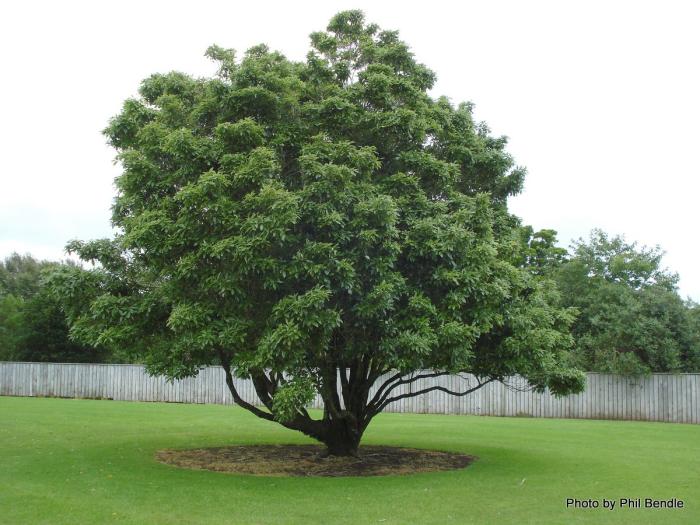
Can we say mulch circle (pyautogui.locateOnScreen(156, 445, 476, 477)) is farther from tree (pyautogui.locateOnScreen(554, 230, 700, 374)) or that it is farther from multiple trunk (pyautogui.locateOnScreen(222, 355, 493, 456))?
tree (pyautogui.locateOnScreen(554, 230, 700, 374))

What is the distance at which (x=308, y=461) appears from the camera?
15008mm

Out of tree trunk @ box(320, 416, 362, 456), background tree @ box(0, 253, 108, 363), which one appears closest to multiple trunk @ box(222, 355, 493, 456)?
tree trunk @ box(320, 416, 362, 456)

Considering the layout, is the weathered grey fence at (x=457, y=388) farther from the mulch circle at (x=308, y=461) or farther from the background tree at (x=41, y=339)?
the mulch circle at (x=308, y=461)

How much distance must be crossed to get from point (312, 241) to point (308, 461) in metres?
5.58

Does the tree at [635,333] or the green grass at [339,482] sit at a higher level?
the tree at [635,333]

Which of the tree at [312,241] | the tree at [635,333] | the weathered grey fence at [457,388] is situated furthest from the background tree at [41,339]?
the tree at [312,241]

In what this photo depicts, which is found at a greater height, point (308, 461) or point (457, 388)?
point (457, 388)

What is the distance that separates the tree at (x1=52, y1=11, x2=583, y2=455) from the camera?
1138 cm

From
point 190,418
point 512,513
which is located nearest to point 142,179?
point 512,513

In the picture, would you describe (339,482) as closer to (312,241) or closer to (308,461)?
(308,461)

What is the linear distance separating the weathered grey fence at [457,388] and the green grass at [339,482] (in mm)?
4607

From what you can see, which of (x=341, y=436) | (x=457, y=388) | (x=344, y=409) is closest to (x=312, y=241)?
(x=344, y=409)

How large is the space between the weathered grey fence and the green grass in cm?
461

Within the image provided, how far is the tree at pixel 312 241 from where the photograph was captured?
11383mm
